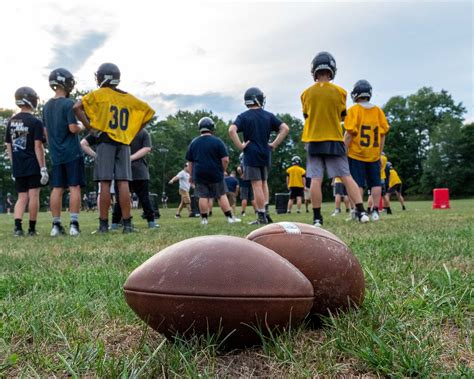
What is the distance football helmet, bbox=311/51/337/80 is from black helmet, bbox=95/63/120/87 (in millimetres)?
2652

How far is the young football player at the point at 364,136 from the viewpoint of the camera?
744 centimetres

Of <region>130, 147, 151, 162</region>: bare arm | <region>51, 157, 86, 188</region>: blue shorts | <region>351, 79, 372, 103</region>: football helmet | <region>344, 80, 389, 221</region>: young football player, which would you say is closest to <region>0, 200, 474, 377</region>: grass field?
<region>51, 157, 86, 188</region>: blue shorts

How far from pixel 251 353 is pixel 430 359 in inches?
21.7

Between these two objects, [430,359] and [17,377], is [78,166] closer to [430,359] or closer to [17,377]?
[17,377]

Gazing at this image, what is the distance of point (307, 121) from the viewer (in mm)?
6406

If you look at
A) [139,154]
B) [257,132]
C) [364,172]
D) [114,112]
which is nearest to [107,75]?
[114,112]

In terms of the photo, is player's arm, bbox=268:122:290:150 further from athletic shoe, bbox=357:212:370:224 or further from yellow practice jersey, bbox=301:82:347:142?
athletic shoe, bbox=357:212:370:224

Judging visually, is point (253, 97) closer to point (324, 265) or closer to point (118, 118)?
point (118, 118)

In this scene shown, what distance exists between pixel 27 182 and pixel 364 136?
5.33 meters

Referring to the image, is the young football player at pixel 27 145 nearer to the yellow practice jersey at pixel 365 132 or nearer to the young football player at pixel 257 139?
the young football player at pixel 257 139

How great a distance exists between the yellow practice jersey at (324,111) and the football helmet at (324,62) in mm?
204

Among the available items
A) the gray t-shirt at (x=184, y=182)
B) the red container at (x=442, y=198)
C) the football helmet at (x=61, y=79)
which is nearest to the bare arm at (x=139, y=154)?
the football helmet at (x=61, y=79)

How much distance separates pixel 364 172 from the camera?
7.73 metres

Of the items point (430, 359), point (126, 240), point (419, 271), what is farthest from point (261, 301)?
point (126, 240)
